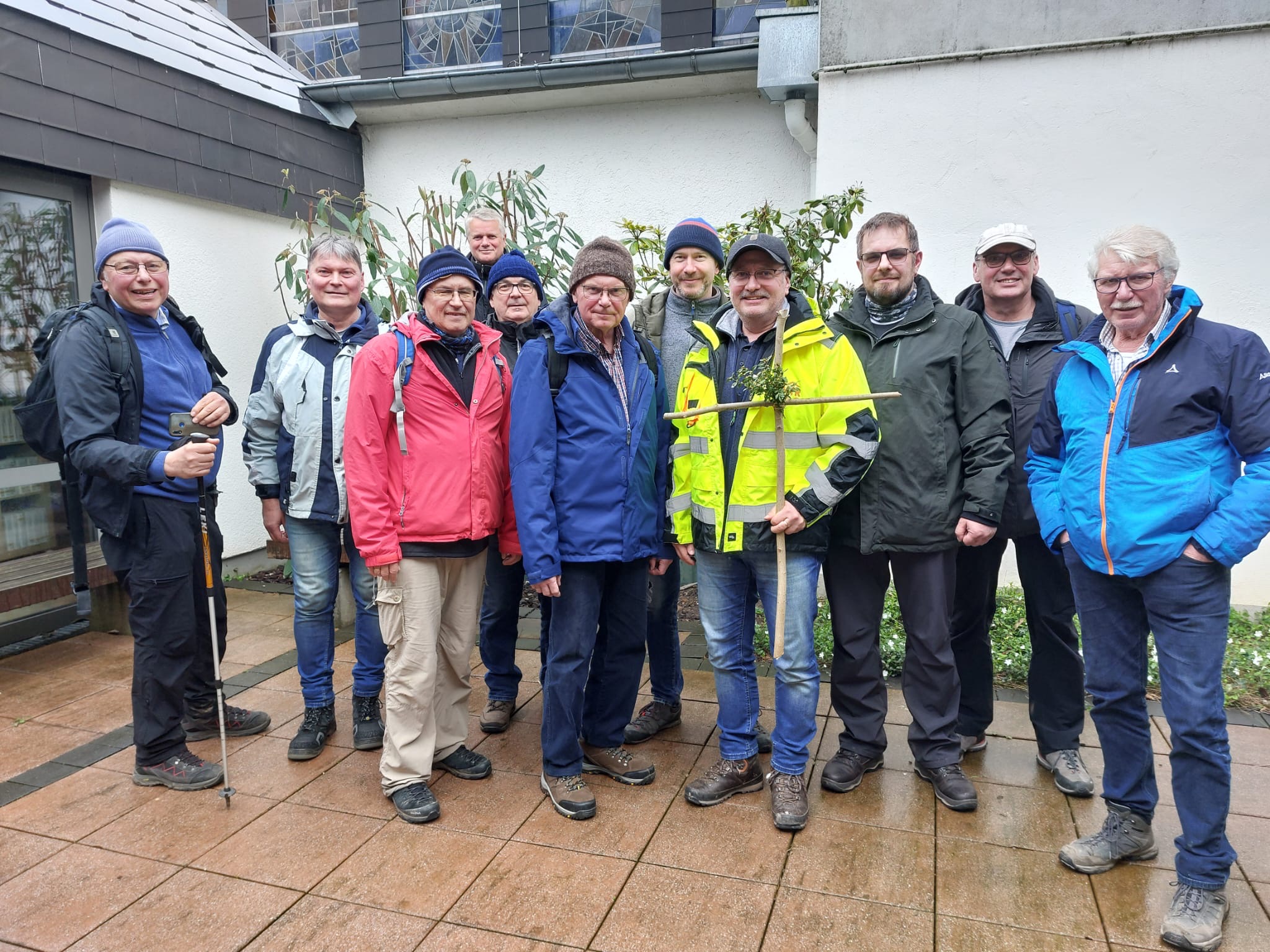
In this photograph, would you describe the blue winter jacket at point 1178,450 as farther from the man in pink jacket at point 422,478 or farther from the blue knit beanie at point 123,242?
the blue knit beanie at point 123,242

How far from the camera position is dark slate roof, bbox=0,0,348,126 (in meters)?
5.26

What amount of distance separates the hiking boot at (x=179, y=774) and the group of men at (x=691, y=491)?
1 cm

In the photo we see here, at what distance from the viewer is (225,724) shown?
3.96 metres

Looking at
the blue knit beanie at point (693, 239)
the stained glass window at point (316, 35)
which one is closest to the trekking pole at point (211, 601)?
the blue knit beanie at point (693, 239)

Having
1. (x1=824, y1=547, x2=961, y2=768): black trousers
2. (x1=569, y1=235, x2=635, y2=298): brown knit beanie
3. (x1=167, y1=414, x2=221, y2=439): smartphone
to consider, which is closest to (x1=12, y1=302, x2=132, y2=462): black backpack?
(x1=167, y1=414, x2=221, y2=439): smartphone

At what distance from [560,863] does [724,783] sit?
74 cm

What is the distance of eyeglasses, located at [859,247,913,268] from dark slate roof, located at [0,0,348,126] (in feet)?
15.8

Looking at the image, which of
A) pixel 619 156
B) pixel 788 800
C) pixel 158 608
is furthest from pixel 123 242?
pixel 619 156

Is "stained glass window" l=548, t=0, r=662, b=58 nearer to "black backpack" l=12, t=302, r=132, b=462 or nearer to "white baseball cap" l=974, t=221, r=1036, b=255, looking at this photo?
"white baseball cap" l=974, t=221, r=1036, b=255

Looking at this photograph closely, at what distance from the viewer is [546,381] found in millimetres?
3193

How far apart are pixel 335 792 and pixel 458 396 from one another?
162 centimetres

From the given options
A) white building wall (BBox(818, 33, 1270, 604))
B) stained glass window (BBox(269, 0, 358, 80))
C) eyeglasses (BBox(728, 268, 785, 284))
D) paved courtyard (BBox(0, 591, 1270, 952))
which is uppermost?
stained glass window (BBox(269, 0, 358, 80))

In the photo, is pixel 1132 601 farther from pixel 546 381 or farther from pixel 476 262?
pixel 476 262

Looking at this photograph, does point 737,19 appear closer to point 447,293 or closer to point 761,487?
point 447,293
